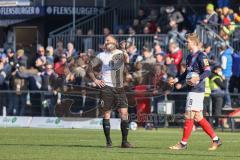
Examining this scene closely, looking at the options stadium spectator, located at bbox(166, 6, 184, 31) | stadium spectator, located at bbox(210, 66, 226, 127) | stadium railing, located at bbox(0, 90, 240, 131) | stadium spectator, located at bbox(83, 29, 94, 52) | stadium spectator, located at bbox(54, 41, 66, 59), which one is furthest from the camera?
stadium spectator, located at bbox(83, 29, 94, 52)

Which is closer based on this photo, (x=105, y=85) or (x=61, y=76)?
(x=105, y=85)

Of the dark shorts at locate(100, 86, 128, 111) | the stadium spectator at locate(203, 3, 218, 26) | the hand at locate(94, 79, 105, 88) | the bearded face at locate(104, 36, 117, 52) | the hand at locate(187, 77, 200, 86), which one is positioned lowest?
the dark shorts at locate(100, 86, 128, 111)

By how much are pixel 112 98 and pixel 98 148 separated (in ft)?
4.19

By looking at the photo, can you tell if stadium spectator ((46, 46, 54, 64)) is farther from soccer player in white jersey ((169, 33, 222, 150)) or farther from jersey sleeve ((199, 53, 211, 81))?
jersey sleeve ((199, 53, 211, 81))

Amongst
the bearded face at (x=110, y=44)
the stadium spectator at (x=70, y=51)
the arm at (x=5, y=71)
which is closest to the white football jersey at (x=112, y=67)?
the bearded face at (x=110, y=44)

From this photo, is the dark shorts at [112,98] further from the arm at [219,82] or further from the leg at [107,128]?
the arm at [219,82]

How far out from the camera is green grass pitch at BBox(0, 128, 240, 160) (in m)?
16.0

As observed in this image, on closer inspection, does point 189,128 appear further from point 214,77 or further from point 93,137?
point 214,77

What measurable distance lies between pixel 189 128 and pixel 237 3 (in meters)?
16.6

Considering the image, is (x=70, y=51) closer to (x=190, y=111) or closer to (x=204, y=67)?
(x=190, y=111)

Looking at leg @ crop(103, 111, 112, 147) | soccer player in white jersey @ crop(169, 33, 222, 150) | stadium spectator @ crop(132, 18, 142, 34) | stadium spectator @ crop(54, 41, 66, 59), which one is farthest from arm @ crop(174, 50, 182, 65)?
soccer player in white jersey @ crop(169, 33, 222, 150)

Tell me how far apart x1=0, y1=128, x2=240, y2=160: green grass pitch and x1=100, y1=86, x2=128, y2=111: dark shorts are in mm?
867

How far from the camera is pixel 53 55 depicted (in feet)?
109

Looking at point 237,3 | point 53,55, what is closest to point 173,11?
point 237,3
